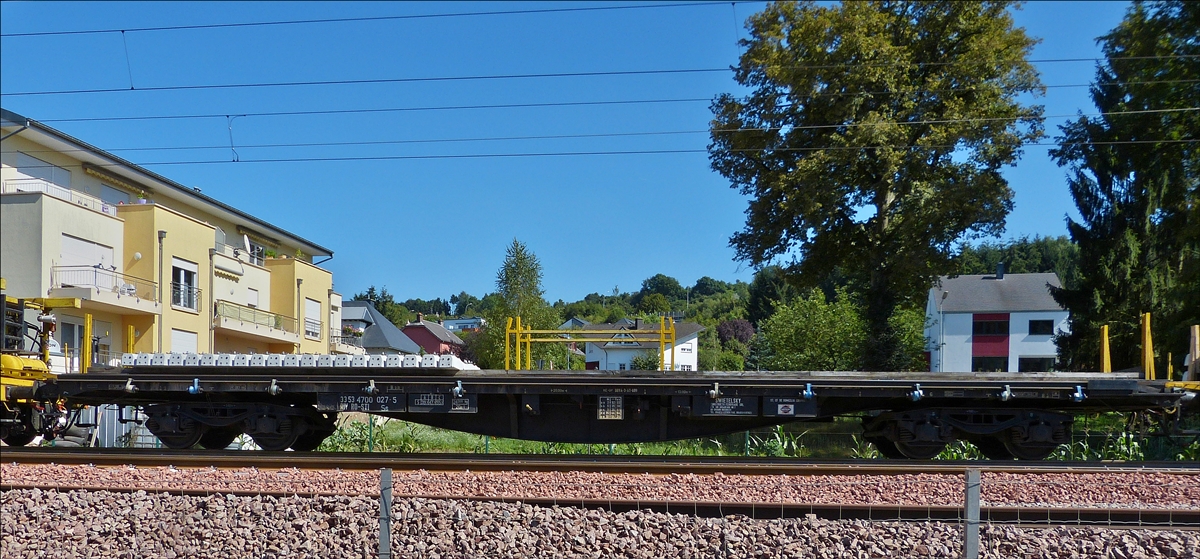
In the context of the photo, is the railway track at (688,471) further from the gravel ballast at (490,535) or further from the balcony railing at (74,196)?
the balcony railing at (74,196)

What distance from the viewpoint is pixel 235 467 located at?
34.7 feet

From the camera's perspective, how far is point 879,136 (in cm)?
2170

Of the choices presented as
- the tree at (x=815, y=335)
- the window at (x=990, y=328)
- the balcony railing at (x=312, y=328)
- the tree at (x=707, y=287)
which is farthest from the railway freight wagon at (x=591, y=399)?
the tree at (x=707, y=287)

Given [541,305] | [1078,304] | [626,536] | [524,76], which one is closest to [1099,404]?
[626,536]

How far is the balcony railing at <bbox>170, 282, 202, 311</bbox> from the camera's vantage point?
3344 centimetres

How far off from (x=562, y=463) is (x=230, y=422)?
5360mm

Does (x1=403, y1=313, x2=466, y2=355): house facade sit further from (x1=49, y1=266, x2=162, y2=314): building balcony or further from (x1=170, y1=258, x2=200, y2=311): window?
(x1=49, y1=266, x2=162, y2=314): building balcony

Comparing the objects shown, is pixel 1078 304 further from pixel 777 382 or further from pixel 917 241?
pixel 777 382

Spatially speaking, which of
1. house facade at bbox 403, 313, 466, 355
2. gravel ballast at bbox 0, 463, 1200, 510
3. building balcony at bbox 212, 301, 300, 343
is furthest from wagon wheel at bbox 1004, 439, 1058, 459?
house facade at bbox 403, 313, 466, 355

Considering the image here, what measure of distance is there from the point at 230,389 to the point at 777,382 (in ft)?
24.9

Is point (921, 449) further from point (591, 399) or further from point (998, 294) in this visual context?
point (998, 294)

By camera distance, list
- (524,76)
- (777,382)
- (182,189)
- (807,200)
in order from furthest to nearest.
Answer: (182,189) → (807,200) → (524,76) → (777,382)

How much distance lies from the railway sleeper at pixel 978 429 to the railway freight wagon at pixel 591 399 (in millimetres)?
18

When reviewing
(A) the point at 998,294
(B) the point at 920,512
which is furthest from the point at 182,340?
(A) the point at 998,294
